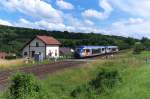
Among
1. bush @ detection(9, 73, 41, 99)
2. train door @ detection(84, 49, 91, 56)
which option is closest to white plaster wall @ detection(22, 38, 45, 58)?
train door @ detection(84, 49, 91, 56)

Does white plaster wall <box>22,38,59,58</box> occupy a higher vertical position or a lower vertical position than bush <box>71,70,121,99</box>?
higher

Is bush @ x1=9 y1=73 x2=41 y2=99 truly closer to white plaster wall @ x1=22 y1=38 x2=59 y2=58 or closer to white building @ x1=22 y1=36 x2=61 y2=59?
white building @ x1=22 y1=36 x2=61 y2=59

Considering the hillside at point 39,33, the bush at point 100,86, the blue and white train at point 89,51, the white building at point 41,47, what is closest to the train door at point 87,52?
the blue and white train at point 89,51

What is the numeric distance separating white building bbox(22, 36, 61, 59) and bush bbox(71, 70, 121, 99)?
5596 cm

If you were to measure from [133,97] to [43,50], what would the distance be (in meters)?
64.6

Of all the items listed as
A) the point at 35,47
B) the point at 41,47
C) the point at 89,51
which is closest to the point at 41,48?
the point at 41,47

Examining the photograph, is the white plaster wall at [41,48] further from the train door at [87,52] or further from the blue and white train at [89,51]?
the train door at [87,52]

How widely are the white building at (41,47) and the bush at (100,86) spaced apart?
56.0 meters

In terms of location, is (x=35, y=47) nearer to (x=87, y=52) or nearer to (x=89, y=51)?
(x=87, y=52)

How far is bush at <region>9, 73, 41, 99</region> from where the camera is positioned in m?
15.3

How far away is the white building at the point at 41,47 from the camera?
81.3 metres

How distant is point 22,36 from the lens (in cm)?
15375

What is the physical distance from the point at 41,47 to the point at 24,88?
66454mm

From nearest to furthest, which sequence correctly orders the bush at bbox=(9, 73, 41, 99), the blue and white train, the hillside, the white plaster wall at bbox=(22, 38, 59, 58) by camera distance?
the bush at bbox=(9, 73, 41, 99) → the white plaster wall at bbox=(22, 38, 59, 58) → the blue and white train → the hillside
